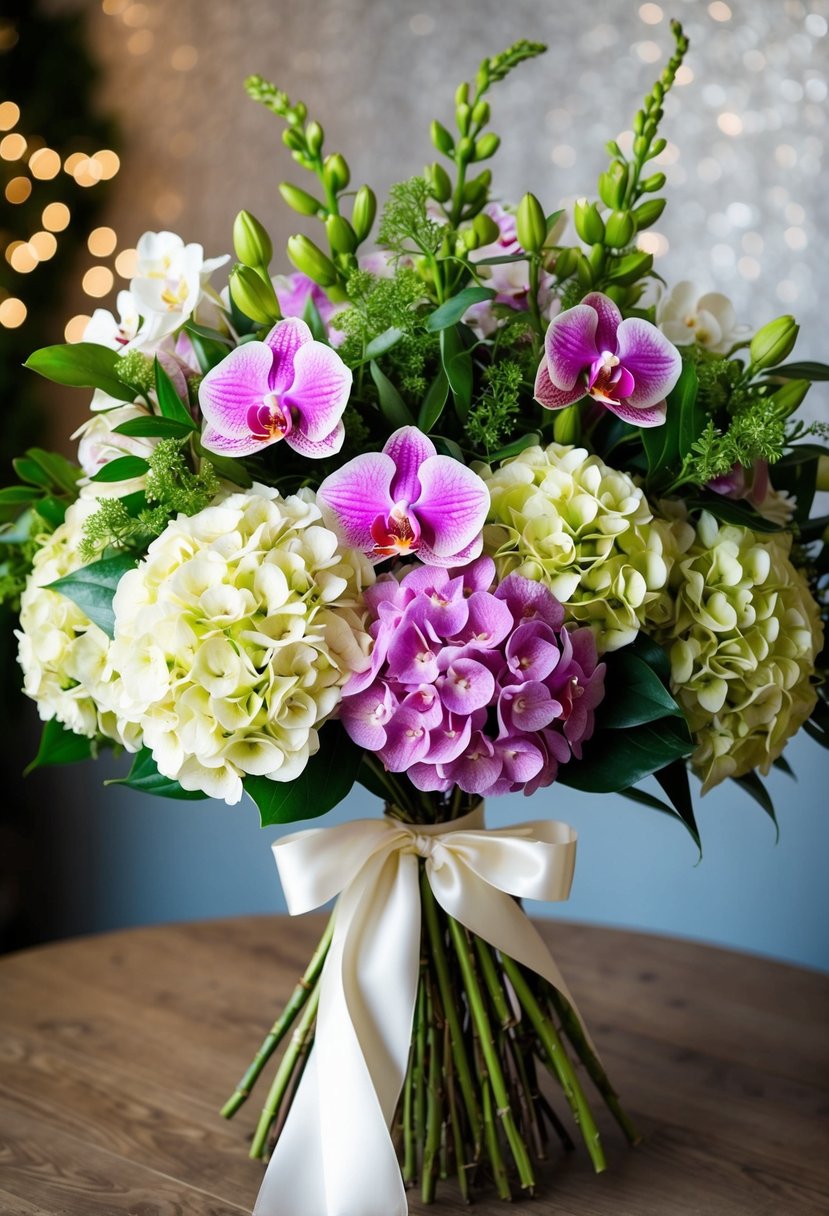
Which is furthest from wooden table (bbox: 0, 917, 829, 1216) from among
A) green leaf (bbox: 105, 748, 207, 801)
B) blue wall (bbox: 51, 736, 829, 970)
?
green leaf (bbox: 105, 748, 207, 801)

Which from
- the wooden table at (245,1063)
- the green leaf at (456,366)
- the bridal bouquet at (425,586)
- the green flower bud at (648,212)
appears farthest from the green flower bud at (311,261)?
the wooden table at (245,1063)

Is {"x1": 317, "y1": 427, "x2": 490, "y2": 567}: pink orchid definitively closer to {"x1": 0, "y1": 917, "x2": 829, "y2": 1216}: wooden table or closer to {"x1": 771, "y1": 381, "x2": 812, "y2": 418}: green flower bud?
{"x1": 771, "y1": 381, "x2": 812, "y2": 418}: green flower bud

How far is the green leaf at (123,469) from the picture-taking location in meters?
0.76

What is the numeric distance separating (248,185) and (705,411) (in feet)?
4.25

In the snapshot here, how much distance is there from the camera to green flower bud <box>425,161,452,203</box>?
0.83 metres

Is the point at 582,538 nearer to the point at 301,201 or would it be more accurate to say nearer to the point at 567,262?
the point at 567,262

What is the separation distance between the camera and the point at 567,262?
82cm

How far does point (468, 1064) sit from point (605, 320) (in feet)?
1.74

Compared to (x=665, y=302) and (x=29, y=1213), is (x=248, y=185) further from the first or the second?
(x=29, y=1213)

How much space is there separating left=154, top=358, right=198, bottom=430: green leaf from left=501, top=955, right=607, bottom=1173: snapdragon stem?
45 centimetres

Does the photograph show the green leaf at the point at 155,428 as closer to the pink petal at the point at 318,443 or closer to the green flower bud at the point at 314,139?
the pink petal at the point at 318,443

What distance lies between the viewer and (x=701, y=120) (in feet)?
4.94

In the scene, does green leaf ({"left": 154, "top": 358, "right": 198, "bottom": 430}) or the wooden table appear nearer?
green leaf ({"left": 154, "top": 358, "right": 198, "bottom": 430})

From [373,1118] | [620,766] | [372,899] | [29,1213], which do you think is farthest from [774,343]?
[29,1213]
